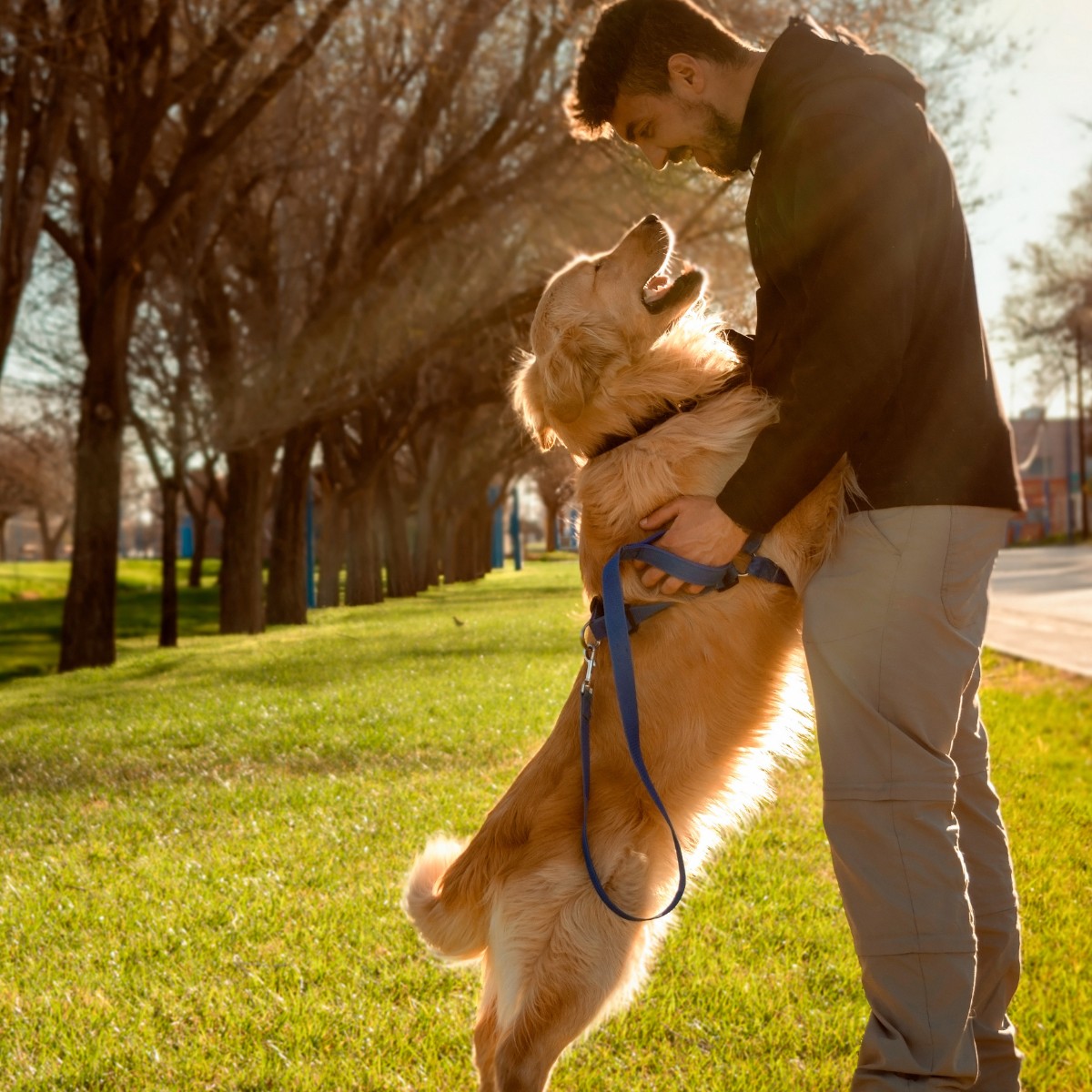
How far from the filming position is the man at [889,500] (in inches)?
88.7

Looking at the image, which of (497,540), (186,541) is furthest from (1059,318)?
(186,541)

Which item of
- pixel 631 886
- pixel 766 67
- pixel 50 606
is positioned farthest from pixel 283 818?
pixel 50 606

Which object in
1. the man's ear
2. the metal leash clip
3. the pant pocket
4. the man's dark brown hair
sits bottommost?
the metal leash clip

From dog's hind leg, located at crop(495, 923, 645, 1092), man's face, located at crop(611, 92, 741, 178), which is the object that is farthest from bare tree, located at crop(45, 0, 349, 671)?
dog's hind leg, located at crop(495, 923, 645, 1092)

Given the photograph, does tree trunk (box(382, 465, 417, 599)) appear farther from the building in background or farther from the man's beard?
the building in background

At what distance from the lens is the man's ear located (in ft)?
8.89

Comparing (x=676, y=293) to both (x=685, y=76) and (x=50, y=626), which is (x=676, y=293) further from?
(x=50, y=626)

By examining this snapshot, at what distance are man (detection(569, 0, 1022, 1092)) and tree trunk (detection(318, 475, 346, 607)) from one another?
77.2ft

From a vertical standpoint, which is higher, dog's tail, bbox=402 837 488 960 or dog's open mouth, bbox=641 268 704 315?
dog's open mouth, bbox=641 268 704 315

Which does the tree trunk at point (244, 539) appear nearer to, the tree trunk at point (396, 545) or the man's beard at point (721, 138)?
the tree trunk at point (396, 545)

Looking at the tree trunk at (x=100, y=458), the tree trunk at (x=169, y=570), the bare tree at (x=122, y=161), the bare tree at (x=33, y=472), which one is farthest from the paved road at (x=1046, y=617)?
the bare tree at (x=33, y=472)

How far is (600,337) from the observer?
3211 mm

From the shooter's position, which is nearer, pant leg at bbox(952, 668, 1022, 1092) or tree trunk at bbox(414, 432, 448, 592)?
pant leg at bbox(952, 668, 1022, 1092)

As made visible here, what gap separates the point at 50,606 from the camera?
32.3 meters
